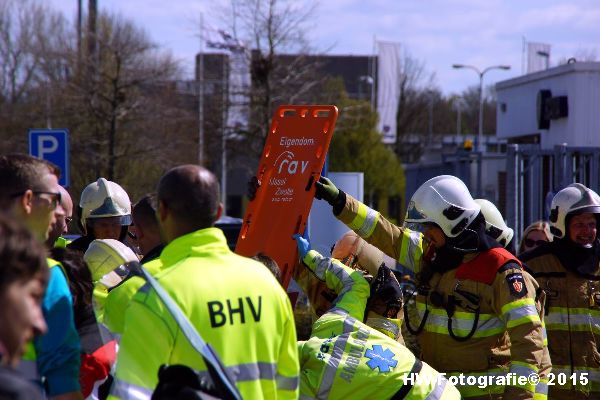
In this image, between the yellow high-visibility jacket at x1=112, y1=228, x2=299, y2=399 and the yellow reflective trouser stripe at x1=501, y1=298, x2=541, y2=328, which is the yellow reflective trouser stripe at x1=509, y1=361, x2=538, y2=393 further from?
the yellow high-visibility jacket at x1=112, y1=228, x2=299, y2=399

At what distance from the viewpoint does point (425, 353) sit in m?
5.16

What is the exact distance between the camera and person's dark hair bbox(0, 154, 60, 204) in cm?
336

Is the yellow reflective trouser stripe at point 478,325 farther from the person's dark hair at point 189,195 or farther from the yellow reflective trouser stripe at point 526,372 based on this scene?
the person's dark hair at point 189,195

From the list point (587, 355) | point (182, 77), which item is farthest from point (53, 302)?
point (182, 77)

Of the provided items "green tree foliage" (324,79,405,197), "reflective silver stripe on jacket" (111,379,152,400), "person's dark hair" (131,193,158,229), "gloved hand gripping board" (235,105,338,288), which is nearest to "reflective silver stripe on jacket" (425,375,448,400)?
"gloved hand gripping board" (235,105,338,288)

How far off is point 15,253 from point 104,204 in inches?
136

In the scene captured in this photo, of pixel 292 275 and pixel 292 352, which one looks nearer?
pixel 292 352

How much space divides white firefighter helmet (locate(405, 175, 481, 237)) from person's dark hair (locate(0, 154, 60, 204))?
2267 mm

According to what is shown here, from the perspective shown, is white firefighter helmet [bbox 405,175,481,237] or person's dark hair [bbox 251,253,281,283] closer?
person's dark hair [bbox 251,253,281,283]

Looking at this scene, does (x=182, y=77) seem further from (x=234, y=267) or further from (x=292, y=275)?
(x=234, y=267)

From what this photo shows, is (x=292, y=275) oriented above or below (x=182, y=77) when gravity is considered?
below

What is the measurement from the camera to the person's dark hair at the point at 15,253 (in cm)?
233

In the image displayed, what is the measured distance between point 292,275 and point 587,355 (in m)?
1.91

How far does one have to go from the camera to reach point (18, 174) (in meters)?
3.39
